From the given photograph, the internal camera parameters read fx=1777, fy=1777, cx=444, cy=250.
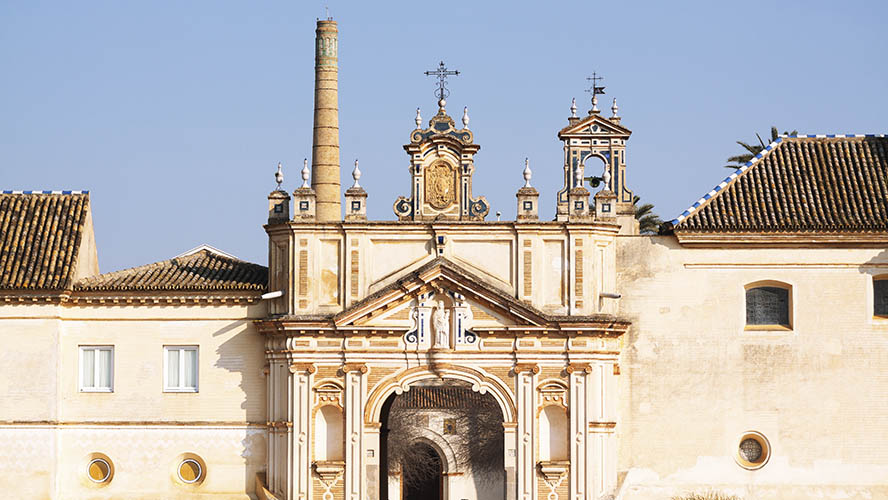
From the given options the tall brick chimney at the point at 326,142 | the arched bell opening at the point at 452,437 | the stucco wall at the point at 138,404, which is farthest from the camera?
the arched bell opening at the point at 452,437

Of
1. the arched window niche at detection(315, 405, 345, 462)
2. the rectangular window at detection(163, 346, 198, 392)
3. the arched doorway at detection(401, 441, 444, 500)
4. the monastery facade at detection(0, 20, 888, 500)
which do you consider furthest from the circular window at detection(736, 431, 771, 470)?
the arched doorway at detection(401, 441, 444, 500)

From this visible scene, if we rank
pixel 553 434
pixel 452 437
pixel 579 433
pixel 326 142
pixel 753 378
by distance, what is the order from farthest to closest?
1. pixel 452 437
2. pixel 326 142
3. pixel 753 378
4. pixel 553 434
5. pixel 579 433

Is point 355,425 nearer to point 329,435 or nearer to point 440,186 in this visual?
point 329,435

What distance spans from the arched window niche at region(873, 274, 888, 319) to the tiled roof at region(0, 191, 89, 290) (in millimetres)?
22009

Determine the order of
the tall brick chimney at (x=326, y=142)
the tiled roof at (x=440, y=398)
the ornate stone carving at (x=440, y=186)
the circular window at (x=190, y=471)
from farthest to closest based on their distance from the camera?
1. the tiled roof at (x=440, y=398)
2. the tall brick chimney at (x=326, y=142)
3. the circular window at (x=190, y=471)
4. the ornate stone carving at (x=440, y=186)

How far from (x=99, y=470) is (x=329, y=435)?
6.47m

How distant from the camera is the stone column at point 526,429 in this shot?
47.2 m

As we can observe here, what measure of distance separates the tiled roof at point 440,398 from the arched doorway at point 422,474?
1922mm

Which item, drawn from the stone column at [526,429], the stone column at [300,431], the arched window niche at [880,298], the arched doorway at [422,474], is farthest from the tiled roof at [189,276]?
the arched doorway at [422,474]

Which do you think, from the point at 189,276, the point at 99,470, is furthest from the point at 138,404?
the point at 189,276

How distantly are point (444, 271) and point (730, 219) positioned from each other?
8058mm

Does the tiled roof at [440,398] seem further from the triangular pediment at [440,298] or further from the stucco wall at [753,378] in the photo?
the triangular pediment at [440,298]

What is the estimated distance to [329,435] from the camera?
4784cm

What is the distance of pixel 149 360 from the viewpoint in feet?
160
